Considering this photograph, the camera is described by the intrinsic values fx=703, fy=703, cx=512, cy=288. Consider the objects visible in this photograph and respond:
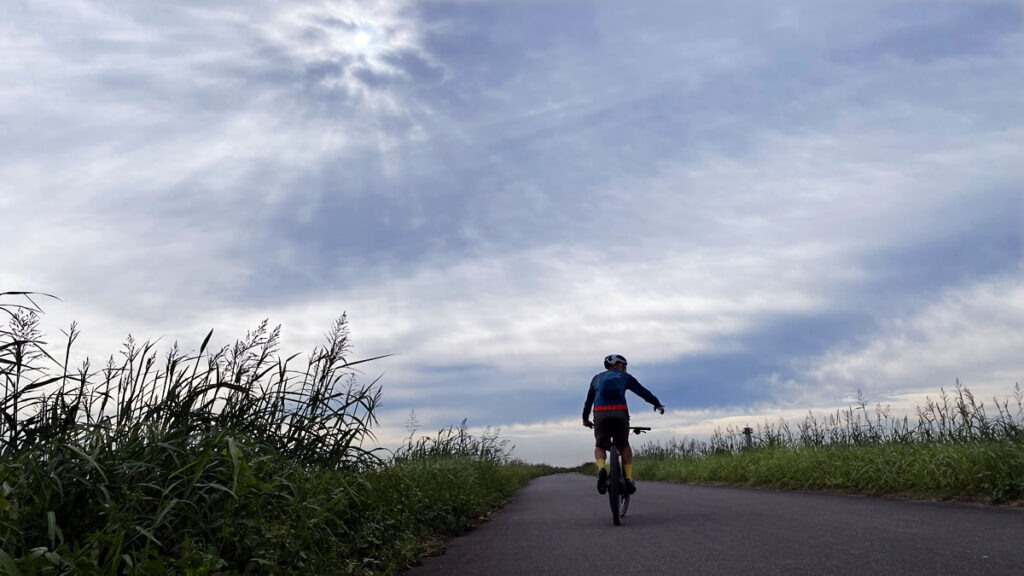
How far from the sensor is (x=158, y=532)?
4.08 metres

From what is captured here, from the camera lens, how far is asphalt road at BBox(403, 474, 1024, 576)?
5066 millimetres

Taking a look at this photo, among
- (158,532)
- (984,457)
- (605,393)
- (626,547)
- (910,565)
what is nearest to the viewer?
(158,532)

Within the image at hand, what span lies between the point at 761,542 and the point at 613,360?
13.3 ft

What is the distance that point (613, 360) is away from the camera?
1002cm

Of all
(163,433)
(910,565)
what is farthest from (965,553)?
(163,433)

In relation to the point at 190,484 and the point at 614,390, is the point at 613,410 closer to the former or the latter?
the point at 614,390

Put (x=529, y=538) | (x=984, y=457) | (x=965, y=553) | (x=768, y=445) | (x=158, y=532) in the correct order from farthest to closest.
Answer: (x=768, y=445)
(x=984, y=457)
(x=529, y=538)
(x=965, y=553)
(x=158, y=532)

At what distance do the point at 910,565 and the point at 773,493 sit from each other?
796 cm

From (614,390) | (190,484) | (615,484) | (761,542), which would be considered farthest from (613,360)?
(190,484)

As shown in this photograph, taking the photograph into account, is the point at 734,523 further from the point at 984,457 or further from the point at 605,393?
the point at 984,457

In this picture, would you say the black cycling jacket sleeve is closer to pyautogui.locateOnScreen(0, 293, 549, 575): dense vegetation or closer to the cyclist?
the cyclist

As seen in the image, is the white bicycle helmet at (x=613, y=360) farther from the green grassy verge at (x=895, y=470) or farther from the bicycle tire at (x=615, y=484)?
the green grassy verge at (x=895, y=470)

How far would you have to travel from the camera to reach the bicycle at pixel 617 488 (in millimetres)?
8578

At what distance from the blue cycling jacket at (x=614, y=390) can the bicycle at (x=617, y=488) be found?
57 centimetres
